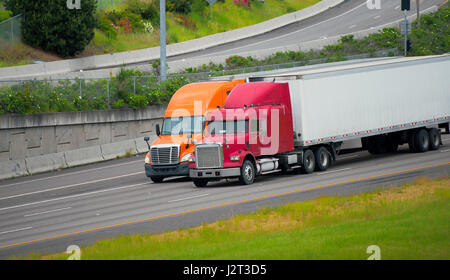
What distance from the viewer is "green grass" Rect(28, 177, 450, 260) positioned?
12.9 metres

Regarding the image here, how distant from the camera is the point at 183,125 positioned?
2922 cm

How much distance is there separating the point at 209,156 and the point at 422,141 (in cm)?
1118

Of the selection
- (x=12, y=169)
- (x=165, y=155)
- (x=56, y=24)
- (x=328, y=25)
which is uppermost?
(x=328, y=25)

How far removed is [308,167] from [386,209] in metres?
10.8

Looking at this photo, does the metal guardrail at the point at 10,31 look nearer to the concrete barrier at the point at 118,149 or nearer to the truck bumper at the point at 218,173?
the concrete barrier at the point at 118,149

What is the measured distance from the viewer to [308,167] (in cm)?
Answer: 2823

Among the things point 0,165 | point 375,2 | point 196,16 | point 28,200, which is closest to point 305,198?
point 28,200

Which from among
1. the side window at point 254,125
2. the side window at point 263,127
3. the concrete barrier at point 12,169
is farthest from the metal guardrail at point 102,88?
the side window at point 254,125

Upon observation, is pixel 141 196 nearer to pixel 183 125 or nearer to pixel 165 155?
pixel 165 155

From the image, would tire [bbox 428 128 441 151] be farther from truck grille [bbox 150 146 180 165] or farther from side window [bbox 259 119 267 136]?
truck grille [bbox 150 146 180 165]

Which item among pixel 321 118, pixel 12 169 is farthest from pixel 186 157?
pixel 12 169

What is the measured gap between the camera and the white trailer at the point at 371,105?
28.4 meters
